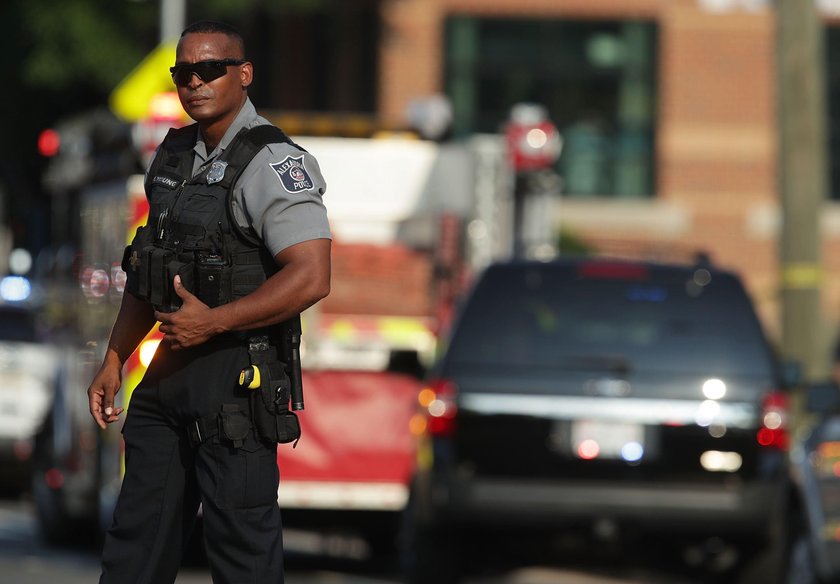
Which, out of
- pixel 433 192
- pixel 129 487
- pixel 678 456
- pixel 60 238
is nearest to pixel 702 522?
pixel 678 456

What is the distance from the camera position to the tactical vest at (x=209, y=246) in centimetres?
545

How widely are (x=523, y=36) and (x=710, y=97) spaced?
301cm

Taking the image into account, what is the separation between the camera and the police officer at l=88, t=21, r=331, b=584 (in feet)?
17.7

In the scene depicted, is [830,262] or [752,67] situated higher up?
[752,67]

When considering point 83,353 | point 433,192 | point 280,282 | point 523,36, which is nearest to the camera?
point 280,282

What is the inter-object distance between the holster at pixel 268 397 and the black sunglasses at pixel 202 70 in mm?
681

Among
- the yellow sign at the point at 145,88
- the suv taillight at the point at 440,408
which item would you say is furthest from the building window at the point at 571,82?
the suv taillight at the point at 440,408

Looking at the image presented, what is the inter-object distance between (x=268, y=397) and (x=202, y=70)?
850mm

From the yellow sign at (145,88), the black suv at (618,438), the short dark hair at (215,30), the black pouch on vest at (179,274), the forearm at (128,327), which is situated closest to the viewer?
the black pouch on vest at (179,274)

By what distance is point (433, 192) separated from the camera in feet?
49.0

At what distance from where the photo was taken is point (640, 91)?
3341cm

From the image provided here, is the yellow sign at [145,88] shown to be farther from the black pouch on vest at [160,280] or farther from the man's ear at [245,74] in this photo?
the black pouch on vest at [160,280]

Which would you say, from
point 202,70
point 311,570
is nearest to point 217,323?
point 202,70

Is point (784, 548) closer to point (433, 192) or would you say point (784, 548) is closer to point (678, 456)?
point (678, 456)
